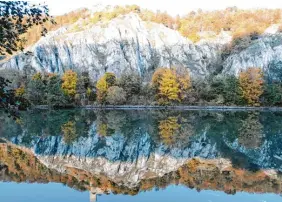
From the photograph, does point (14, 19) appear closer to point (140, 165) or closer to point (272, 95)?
point (140, 165)

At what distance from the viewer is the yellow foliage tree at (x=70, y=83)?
82.5 m

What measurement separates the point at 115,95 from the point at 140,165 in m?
57.2

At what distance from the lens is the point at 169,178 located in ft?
67.2

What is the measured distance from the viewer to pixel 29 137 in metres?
35.8

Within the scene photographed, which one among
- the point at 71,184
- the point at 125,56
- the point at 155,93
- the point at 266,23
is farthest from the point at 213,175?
the point at 266,23

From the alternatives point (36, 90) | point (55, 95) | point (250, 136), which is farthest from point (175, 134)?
point (36, 90)

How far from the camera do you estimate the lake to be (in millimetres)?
→ 17469

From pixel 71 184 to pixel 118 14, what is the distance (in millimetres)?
144050

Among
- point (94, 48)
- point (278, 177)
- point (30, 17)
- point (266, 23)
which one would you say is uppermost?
point (266, 23)

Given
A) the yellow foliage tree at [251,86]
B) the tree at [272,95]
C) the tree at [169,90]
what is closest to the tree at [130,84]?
the tree at [169,90]

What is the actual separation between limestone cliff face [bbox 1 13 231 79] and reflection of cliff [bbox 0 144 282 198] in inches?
4232

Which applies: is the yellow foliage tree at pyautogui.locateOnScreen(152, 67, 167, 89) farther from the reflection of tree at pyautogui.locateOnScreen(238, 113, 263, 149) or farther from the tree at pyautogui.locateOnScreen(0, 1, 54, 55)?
the tree at pyautogui.locateOnScreen(0, 1, 54, 55)

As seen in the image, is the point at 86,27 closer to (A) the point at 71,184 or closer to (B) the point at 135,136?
(B) the point at 135,136

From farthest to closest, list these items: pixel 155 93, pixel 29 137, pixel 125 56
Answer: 1. pixel 125 56
2. pixel 155 93
3. pixel 29 137
